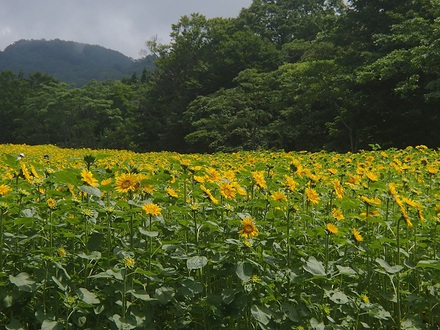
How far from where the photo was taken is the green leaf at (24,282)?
135 centimetres

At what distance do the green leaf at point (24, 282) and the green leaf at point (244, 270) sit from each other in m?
0.67

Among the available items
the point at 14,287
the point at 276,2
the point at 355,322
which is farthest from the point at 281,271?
the point at 276,2

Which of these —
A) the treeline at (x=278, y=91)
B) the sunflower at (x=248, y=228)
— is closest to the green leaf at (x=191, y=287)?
the sunflower at (x=248, y=228)

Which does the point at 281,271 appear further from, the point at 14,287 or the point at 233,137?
the point at 233,137

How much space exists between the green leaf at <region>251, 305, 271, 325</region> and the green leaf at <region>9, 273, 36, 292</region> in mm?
725

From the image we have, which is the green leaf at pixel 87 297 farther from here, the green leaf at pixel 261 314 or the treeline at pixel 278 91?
the treeline at pixel 278 91

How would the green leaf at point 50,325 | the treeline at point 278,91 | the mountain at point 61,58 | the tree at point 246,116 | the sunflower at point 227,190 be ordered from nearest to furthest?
the green leaf at point 50,325 < the sunflower at point 227,190 < the treeline at point 278,91 < the tree at point 246,116 < the mountain at point 61,58

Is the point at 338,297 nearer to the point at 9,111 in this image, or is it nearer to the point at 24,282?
the point at 24,282

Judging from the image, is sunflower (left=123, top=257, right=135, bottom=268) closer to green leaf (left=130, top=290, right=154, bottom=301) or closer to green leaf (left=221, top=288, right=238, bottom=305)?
green leaf (left=130, top=290, right=154, bottom=301)

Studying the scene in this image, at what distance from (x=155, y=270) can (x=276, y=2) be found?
27775mm

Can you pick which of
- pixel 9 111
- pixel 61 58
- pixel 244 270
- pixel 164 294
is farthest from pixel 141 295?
pixel 61 58

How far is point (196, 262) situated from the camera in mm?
1423

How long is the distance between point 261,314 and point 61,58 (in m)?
137

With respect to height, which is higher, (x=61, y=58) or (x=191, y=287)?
(x=61, y=58)
